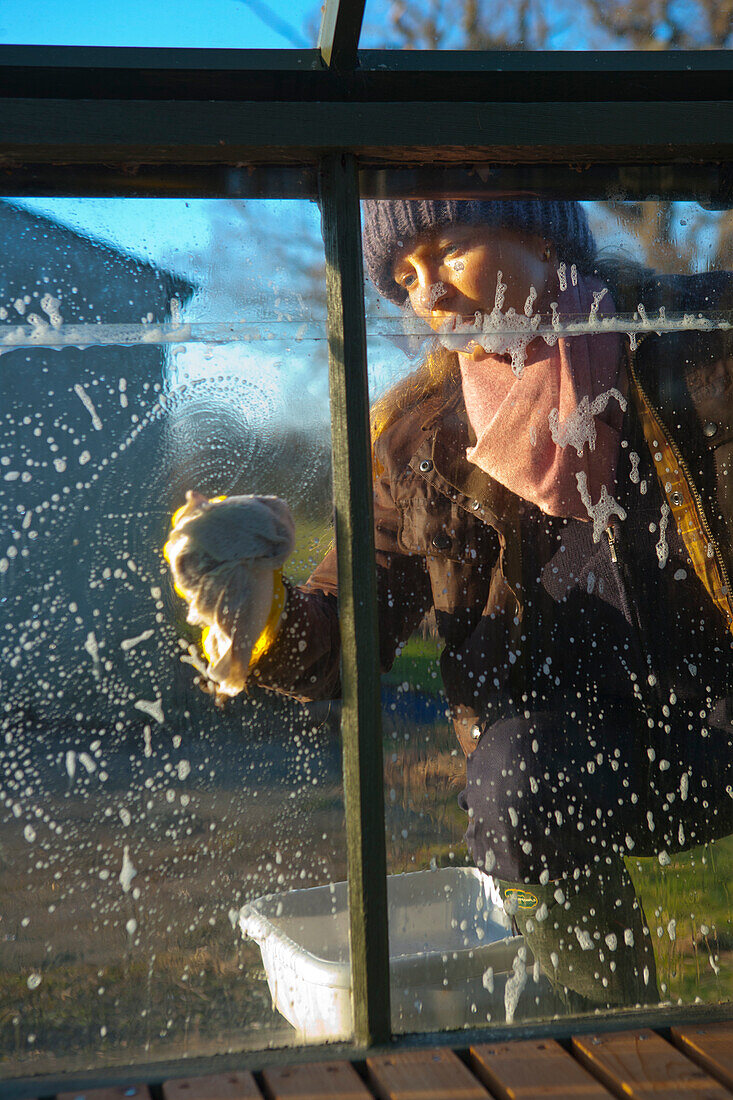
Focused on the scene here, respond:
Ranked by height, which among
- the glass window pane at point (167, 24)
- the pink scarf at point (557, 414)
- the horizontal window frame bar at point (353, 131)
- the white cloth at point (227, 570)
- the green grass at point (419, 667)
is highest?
the glass window pane at point (167, 24)

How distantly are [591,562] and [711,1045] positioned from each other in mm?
686

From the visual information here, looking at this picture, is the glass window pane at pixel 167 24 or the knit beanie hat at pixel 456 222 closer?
the glass window pane at pixel 167 24

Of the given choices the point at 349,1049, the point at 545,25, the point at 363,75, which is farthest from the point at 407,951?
the point at 545,25

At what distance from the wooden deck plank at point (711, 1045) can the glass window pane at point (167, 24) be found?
4.83 ft

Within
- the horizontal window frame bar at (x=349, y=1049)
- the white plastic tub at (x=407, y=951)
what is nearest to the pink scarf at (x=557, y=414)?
the white plastic tub at (x=407, y=951)

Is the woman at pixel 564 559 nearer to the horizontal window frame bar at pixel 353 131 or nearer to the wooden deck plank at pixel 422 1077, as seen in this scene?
the horizontal window frame bar at pixel 353 131

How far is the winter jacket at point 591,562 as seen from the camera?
136 centimetres

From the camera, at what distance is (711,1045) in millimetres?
1219

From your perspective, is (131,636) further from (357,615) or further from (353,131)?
(353,131)

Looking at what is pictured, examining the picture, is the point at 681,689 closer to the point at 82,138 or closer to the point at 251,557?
the point at 251,557

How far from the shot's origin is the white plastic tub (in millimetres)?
1286

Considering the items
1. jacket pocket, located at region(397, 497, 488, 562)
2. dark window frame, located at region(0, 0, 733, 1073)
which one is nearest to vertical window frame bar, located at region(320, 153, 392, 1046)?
dark window frame, located at region(0, 0, 733, 1073)

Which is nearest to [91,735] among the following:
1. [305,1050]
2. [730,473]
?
[305,1050]

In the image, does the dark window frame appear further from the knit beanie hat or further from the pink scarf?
the pink scarf
